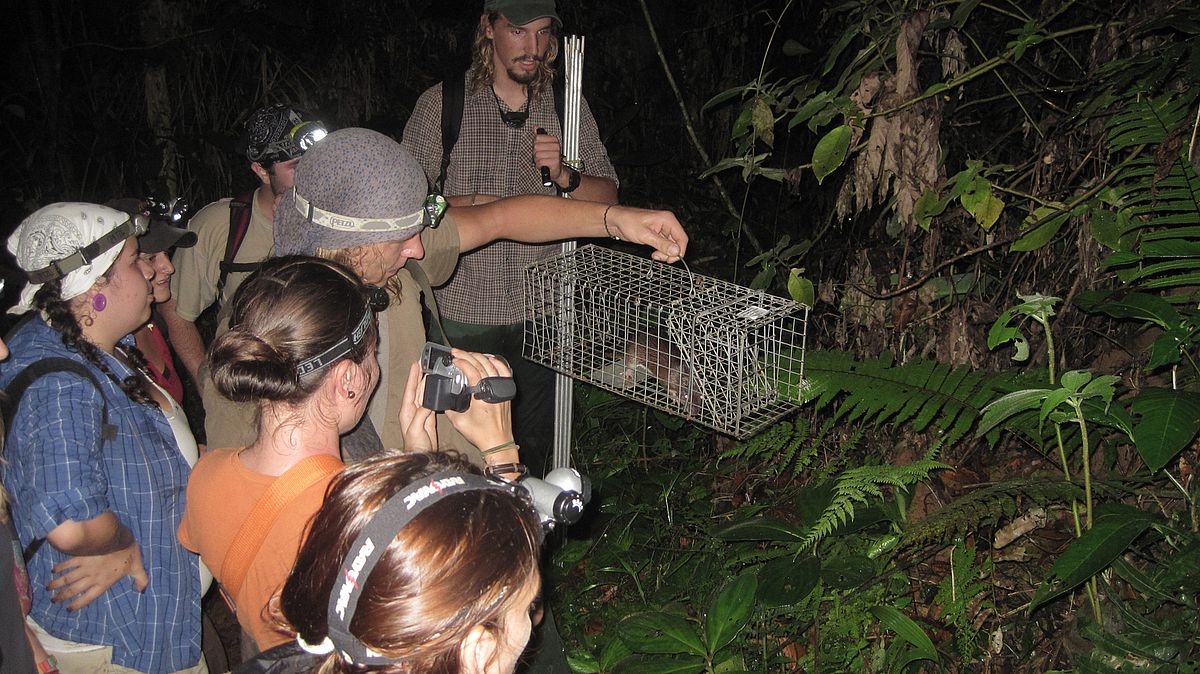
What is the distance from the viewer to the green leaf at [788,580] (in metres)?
2.84

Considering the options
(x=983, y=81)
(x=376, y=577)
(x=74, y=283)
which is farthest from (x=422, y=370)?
(x=983, y=81)

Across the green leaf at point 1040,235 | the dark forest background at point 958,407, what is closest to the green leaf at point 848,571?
the dark forest background at point 958,407

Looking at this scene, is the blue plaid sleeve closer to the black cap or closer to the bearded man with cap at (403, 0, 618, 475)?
the black cap

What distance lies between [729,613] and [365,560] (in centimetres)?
192

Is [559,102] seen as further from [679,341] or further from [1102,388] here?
[1102,388]

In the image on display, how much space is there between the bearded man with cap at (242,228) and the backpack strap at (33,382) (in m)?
0.56

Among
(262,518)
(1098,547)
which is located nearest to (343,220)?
(262,518)

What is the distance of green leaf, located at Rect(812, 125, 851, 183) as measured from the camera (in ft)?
9.81

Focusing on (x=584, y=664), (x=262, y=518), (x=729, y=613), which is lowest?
(x=584, y=664)

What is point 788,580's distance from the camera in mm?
2896

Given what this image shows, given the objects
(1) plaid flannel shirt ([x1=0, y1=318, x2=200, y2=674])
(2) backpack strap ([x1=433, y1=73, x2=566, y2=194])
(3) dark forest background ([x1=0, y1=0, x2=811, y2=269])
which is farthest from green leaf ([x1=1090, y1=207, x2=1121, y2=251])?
(3) dark forest background ([x1=0, y1=0, x2=811, y2=269])

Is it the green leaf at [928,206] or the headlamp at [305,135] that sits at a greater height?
the headlamp at [305,135]

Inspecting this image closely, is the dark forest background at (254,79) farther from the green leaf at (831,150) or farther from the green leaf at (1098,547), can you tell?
the green leaf at (1098,547)

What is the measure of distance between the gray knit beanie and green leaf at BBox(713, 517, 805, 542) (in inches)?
68.7
